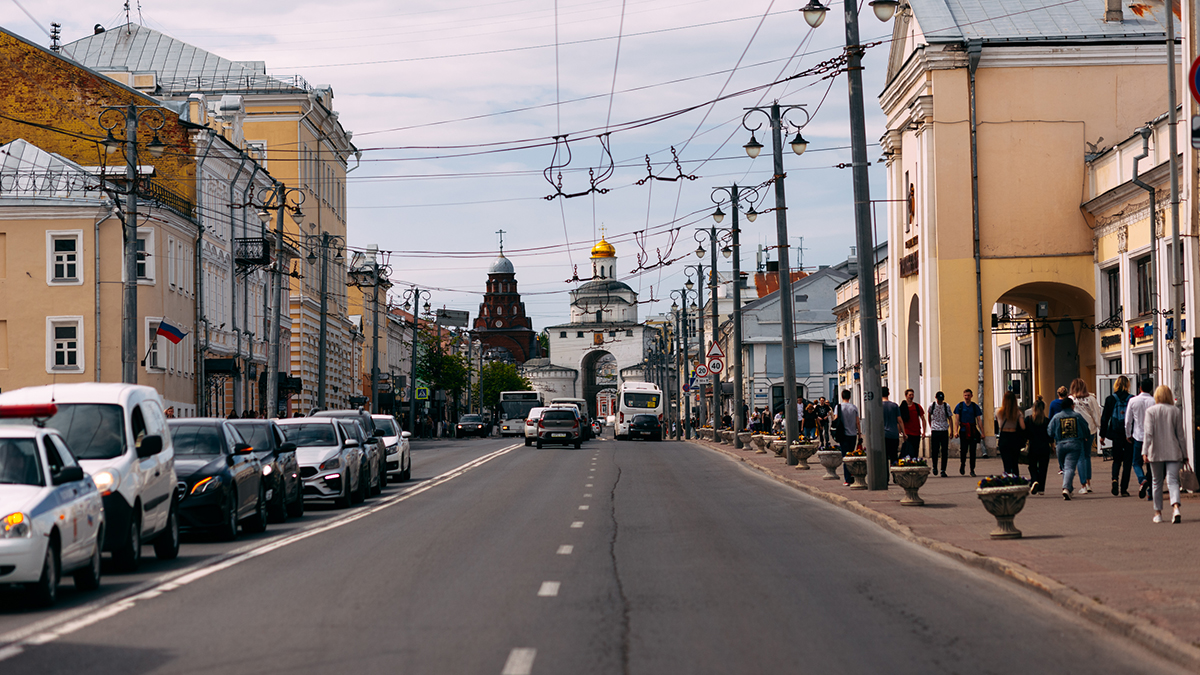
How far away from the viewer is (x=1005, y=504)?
14.6 m

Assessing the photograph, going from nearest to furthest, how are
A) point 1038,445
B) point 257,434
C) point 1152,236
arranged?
point 257,434
point 1038,445
point 1152,236

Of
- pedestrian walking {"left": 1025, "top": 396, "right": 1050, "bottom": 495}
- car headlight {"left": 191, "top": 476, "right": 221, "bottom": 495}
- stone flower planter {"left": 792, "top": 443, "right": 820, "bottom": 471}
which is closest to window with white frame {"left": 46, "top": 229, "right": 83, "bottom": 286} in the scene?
stone flower planter {"left": 792, "top": 443, "right": 820, "bottom": 471}

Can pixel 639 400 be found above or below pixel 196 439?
above

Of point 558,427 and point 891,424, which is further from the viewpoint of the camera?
point 558,427

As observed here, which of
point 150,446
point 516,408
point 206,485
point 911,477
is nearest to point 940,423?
point 911,477

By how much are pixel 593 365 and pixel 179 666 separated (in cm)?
18547

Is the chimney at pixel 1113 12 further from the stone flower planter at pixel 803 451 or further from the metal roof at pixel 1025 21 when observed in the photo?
the stone flower planter at pixel 803 451

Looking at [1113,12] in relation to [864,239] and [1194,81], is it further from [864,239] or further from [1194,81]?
[1194,81]

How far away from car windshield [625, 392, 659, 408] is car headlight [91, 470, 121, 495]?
72806 mm

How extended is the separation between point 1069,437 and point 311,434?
38.9 feet

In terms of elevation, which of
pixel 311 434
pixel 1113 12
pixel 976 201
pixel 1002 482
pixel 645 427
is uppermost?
pixel 1113 12

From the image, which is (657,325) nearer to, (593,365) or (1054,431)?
(593,365)

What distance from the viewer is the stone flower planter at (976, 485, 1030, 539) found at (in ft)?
47.9

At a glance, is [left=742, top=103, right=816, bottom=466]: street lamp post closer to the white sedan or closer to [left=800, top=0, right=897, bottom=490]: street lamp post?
[left=800, top=0, right=897, bottom=490]: street lamp post
